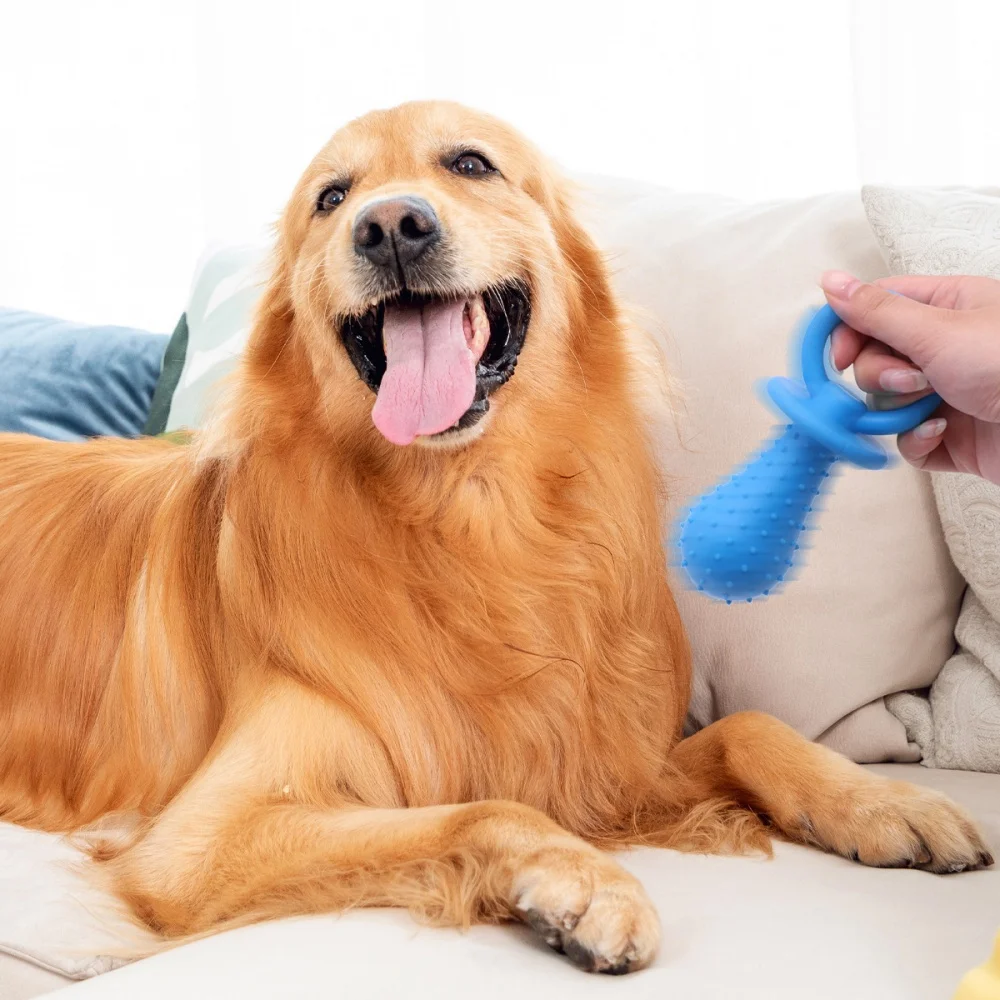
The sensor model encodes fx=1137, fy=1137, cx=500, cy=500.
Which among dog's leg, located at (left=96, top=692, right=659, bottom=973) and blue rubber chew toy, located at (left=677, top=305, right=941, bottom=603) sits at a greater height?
blue rubber chew toy, located at (left=677, top=305, right=941, bottom=603)

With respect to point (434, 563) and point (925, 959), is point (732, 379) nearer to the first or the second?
point (434, 563)

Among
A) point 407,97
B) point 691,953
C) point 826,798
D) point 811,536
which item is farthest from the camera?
point 407,97

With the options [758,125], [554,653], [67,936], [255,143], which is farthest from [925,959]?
[255,143]

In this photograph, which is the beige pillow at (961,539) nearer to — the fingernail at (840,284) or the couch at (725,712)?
the couch at (725,712)

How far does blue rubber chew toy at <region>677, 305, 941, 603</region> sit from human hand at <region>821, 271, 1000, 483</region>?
0.04 meters

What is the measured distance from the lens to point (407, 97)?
4500 millimetres

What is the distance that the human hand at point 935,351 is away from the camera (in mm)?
1369

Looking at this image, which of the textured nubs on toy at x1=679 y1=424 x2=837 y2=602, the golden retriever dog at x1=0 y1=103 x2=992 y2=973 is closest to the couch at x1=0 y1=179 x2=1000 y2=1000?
the golden retriever dog at x1=0 y1=103 x2=992 y2=973

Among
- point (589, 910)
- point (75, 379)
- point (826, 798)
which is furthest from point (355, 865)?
point (75, 379)

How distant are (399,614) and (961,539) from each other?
3.13 ft

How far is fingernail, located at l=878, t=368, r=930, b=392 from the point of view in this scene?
1.43 m

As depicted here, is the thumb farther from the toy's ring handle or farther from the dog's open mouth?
the dog's open mouth

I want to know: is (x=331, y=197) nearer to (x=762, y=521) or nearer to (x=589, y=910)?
(x=762, y=521)

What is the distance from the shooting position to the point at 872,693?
6.54ft
